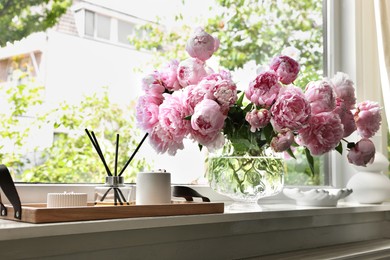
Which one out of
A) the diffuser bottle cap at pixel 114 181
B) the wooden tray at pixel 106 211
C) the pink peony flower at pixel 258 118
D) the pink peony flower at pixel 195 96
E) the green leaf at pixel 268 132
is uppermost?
the pink peony flower at pixel 195 96

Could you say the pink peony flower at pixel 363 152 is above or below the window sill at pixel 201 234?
above

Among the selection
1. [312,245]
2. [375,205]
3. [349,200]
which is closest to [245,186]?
[312,245]

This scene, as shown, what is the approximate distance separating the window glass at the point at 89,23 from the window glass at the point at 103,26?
2 centimetres

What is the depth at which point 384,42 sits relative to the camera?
234 cm

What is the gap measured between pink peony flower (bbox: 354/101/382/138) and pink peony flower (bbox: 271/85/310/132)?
33 centimetres

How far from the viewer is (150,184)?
4.78 feet

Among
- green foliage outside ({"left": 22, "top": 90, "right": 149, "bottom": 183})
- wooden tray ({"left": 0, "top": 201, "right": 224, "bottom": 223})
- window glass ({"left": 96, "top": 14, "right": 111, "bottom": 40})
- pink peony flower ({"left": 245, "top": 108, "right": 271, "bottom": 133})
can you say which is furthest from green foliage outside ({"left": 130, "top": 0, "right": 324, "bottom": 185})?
wooden tray ({"left": 0, "top": 201, "right": 224, "bottom": 223})

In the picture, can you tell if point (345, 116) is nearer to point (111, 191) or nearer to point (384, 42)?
point (111, 191)

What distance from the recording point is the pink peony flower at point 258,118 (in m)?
1.52

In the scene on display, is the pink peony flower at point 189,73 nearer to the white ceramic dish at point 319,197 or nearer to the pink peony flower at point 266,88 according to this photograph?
the pink peony flower at point 266,88

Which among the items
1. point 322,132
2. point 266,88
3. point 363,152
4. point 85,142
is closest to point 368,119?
point 363,152

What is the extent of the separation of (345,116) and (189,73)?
45 centimetres

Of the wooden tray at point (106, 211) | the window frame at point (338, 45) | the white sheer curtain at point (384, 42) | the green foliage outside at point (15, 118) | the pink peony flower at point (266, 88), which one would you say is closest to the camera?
the wooden tray at point (106, 211)

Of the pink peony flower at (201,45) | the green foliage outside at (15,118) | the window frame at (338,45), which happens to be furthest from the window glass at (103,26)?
the window frame at (338,45)
